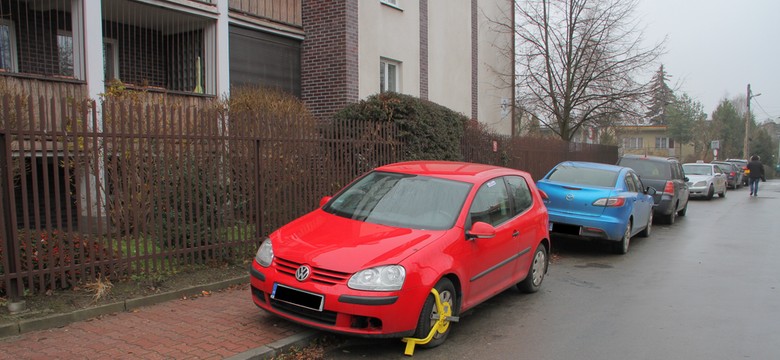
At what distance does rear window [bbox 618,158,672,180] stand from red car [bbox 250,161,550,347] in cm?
860

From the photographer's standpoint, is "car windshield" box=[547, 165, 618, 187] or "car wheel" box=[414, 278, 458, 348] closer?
"car wheel" box=[414, 278, 458, 348]

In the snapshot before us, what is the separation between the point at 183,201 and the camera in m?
6.11

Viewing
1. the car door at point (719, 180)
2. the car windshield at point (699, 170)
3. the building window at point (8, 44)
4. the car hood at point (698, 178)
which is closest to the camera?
the building window at point (8, 44)

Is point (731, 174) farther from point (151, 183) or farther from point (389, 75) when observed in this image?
point (151, 183)

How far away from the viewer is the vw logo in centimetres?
429

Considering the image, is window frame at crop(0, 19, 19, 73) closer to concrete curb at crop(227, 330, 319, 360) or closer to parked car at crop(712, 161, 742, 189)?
concrete curb at crop(227, 330, 319, 360)

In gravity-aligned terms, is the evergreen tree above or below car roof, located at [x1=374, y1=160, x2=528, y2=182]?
above

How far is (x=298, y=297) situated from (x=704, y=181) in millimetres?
21812

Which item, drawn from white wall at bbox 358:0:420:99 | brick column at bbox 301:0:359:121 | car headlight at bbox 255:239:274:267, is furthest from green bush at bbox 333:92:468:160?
car headlight at bbox 255:239:274:267

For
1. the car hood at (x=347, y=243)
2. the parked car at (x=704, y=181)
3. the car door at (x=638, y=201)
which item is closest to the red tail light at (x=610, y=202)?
the car door at (x=638, y=201)

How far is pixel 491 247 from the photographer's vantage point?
527cm

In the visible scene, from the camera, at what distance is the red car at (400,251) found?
13.7ft

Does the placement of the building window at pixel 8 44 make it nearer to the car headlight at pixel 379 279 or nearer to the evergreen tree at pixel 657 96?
the car headlight at pixel 379 279

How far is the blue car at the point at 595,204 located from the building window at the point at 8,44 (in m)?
9.54
